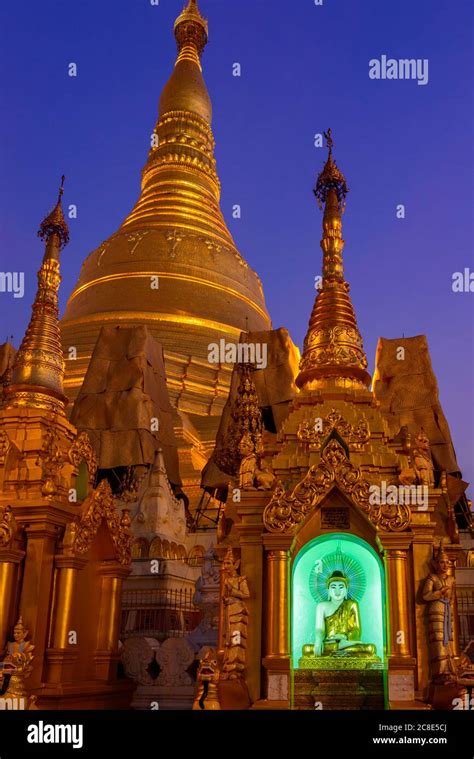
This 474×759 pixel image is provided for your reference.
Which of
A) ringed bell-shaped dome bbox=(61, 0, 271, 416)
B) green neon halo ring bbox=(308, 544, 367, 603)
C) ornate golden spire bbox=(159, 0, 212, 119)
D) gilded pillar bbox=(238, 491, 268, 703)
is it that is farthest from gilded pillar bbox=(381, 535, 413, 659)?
ornate golden spire bbox=(159, 0, 212, 119)

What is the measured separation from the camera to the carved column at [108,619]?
1162cm

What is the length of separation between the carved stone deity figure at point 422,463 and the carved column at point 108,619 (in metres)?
5.07

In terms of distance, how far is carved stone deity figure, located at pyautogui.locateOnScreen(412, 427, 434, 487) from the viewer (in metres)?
9.51

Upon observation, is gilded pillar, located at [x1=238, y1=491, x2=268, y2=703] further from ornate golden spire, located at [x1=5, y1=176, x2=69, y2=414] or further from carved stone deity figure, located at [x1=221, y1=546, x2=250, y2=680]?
ornate golden spire, located at [x1=5, y1=176, x2=69, y2=414]

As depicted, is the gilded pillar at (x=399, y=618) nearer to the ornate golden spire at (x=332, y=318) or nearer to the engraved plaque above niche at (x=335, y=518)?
the engraved plaque above niche at (x=335, y=518)

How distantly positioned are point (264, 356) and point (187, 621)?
1302 cm

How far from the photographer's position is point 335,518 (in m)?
9.55

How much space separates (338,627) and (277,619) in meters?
0.93

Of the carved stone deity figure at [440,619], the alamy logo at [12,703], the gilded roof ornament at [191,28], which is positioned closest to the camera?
the carved stone deity figure at [440,619]

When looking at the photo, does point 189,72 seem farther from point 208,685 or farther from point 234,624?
Result: point 208,685

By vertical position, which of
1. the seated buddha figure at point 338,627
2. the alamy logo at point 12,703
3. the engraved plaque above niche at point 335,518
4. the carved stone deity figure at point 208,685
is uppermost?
the engraved plaque above niche at point 335,518

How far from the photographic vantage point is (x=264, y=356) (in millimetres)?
27125
